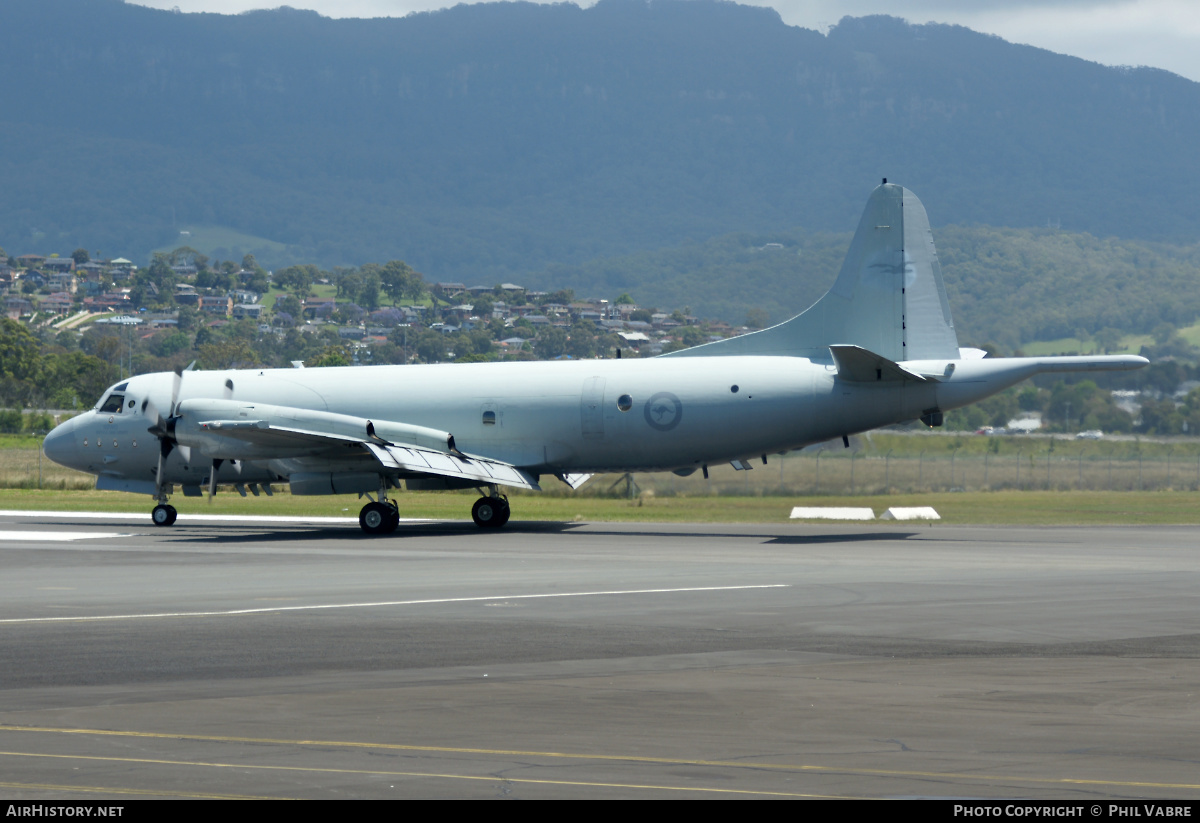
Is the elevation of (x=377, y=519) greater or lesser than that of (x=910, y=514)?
greater

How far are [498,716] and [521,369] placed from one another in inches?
1005

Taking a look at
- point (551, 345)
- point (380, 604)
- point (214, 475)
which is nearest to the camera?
point (380, 604)

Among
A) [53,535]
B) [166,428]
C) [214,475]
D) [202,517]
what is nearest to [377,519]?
[214,475]

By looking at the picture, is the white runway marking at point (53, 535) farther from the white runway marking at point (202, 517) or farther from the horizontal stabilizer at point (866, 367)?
the horizontal stabilizer at point (866, 367)

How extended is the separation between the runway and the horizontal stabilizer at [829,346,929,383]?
607cm

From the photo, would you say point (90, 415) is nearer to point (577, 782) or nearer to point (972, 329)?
point (577, 782)

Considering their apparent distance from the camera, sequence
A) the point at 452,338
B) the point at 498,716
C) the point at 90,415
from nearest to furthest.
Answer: the point at 498,716 → the point at 90,415 → the point at 452,338

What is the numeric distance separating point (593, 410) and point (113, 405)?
14286mm

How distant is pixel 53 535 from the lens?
33656 millimetres

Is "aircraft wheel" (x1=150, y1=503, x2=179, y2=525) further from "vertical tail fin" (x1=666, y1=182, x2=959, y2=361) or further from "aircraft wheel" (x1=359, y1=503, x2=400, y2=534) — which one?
"vertical tail fin" (x1=666, y1=182, x2=959, y2=361)

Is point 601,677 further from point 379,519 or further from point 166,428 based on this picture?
point 166,428

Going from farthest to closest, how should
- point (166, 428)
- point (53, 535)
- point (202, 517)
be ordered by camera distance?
point (202, 517)
point (166, 428)
point (53, 535)

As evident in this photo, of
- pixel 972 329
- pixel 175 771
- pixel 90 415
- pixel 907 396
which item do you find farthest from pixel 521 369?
pixel 972 329
